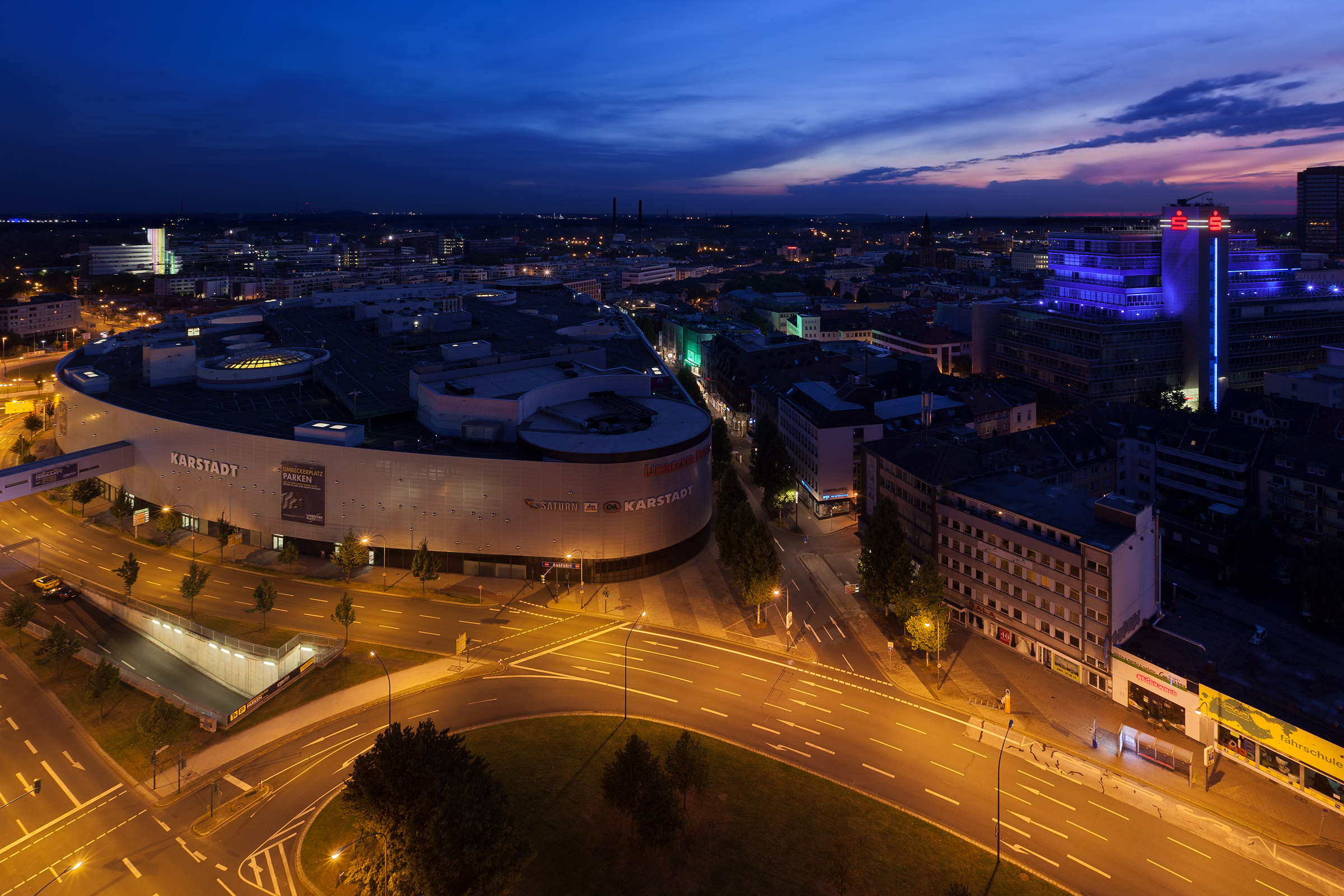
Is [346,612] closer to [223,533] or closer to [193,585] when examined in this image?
[193,585]

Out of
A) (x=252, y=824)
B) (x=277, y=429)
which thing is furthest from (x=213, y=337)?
(x=252, y=824)

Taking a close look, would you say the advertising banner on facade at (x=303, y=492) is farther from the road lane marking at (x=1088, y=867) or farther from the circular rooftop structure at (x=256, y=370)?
the road lane marking at (x=1088, y=867)

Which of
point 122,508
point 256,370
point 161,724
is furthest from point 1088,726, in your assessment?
point 256,370

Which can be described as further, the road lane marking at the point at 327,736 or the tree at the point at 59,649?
the tree at the point at 59,649

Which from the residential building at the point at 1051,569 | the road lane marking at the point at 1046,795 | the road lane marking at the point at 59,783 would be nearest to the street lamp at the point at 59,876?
the road lane marking at the point at 59,783

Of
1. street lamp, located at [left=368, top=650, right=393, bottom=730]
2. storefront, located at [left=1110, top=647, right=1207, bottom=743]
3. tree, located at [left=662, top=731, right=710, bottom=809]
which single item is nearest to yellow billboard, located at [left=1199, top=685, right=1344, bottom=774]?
storefront, located at [left=1110, top=647, right=1207, bottom=743]

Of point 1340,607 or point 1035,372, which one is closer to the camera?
point 1340,607

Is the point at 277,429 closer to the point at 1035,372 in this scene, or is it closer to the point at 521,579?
the point at 521,579
